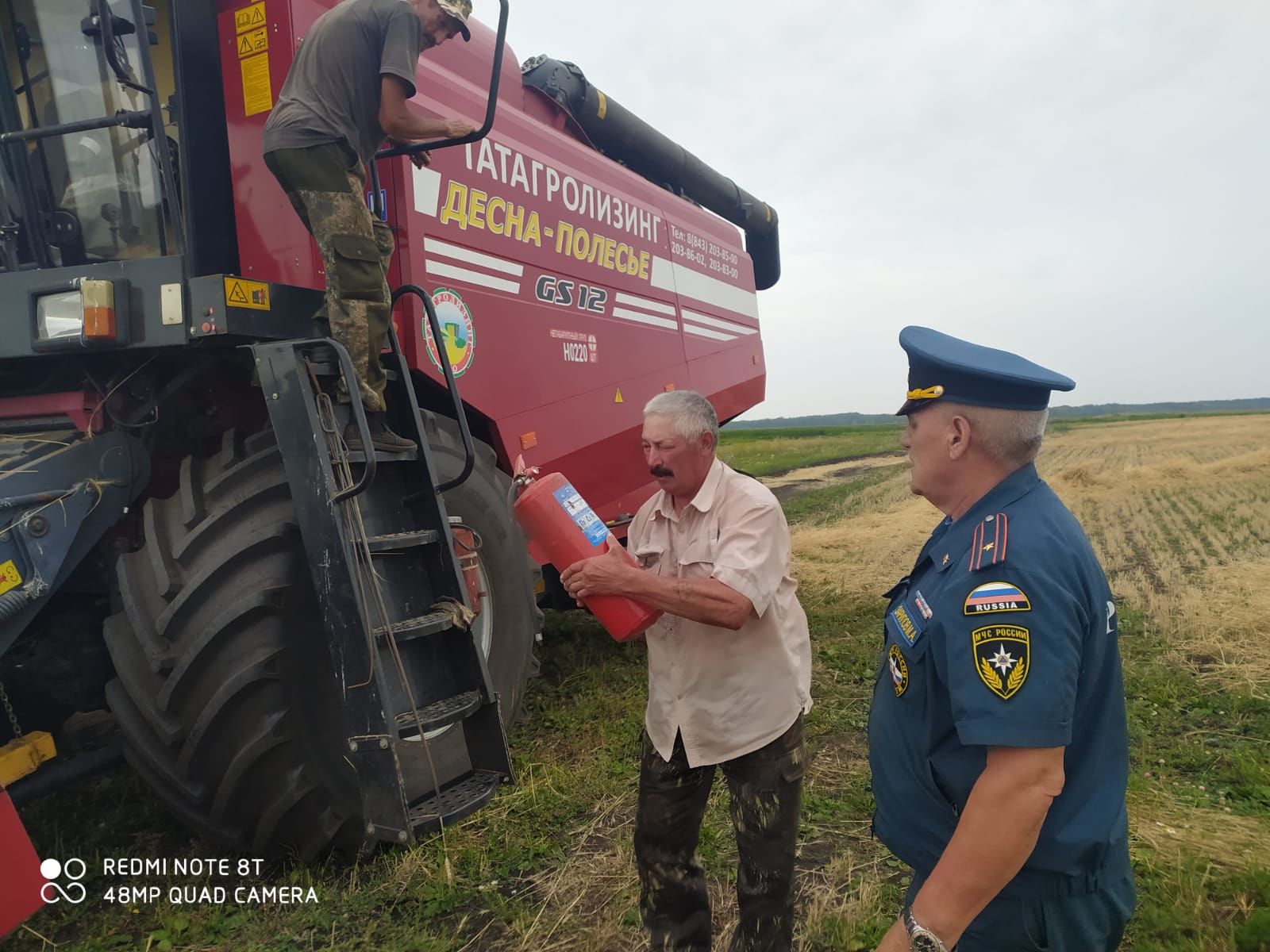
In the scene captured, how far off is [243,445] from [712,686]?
75.5 inches

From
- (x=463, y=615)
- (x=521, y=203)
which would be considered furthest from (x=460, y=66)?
(x=463, y=615)

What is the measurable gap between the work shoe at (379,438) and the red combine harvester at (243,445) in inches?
1.9

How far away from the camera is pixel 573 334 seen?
462 centimetres

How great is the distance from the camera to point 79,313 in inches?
110

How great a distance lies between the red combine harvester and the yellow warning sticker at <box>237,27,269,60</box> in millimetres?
12

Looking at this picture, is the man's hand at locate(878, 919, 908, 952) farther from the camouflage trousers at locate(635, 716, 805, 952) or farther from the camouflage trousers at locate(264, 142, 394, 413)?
the camouflage trousers at locate(264, 142, 394, 413)

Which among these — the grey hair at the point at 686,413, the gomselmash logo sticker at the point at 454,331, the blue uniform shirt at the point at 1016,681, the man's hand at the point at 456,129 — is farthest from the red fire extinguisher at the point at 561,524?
the man's hand at the point at 456,129

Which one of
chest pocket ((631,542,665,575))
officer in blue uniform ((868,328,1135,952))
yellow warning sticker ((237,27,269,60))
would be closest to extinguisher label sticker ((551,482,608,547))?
chest pocket ((631,542,665,575))

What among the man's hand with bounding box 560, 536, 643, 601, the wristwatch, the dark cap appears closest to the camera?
the wristwatch

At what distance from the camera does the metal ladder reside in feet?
8.06

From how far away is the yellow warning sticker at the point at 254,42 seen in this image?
317 cm

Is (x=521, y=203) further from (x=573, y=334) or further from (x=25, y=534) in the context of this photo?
(x=25, y=534)

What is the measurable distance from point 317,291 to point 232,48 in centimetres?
99

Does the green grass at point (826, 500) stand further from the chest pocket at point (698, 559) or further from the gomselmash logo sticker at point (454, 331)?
the chest pocket at point (698, 559)
